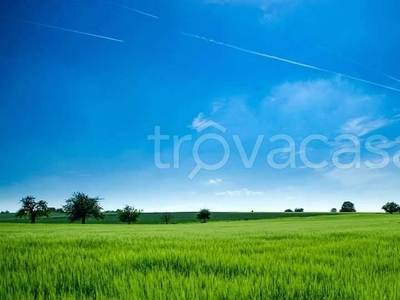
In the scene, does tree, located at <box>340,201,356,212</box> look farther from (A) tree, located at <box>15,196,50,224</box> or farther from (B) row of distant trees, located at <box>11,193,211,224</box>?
(A) tree, located at <box>15,196,50,224</box>

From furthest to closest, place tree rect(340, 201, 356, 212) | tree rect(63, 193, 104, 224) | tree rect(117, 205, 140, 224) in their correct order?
tree rect(340, 201, 356, 212)
tree rect(117, 205, 140, 224)
tree rect(63, 193, 104, 224)

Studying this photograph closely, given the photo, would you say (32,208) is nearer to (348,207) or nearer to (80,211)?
(80,211)

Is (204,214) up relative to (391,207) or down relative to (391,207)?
down

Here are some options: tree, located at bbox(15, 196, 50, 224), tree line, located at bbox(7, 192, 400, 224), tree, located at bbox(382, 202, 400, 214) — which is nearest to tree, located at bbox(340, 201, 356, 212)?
tree, located at bbox(382, 202, 400, 214)

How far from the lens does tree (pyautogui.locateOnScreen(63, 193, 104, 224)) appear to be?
3922 inches

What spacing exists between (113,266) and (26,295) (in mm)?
1540

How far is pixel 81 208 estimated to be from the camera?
9975 centimetres

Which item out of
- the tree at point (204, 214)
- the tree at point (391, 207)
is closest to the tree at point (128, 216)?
the tree at point (204, 214)

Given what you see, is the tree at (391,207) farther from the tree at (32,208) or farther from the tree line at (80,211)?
the tree at (32,208)

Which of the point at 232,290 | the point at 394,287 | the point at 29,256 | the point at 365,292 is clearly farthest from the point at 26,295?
the point at 394,287

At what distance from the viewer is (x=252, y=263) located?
4.90m

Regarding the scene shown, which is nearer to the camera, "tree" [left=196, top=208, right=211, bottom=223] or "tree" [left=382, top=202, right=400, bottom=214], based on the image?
"tree" [left=196, top=208, right=211, bottom=223]

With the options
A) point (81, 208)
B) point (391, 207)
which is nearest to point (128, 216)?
point (81, 208)

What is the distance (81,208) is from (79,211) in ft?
3.50
